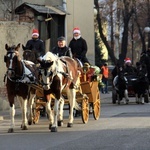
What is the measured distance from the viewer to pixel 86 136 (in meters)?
13.8

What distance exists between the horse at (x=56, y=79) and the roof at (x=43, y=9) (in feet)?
34.6

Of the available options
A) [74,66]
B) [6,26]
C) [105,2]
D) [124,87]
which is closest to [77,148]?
[74,66]

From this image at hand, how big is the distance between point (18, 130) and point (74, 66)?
2431 millimetres

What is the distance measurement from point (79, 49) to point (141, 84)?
7.87 m

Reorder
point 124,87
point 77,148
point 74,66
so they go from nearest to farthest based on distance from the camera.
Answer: point 77,148 < point 74,66 < point 124,87

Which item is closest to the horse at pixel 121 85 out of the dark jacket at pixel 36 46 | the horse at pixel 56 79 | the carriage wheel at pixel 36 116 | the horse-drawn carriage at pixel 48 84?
the dark jacket at pixel 36 46

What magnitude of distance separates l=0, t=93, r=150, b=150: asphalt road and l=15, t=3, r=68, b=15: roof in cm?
921

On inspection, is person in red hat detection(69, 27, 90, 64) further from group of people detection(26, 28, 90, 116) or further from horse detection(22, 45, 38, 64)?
horse detection(22, 45, 38, 64)

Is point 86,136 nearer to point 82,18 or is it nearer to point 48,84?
point 48,84

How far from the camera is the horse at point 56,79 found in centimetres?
1438

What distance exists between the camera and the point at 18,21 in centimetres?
2320

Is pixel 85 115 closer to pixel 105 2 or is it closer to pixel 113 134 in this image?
pixel 113 134

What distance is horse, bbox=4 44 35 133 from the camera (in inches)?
582

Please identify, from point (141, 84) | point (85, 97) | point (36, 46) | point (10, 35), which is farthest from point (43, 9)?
point (85, 97)
